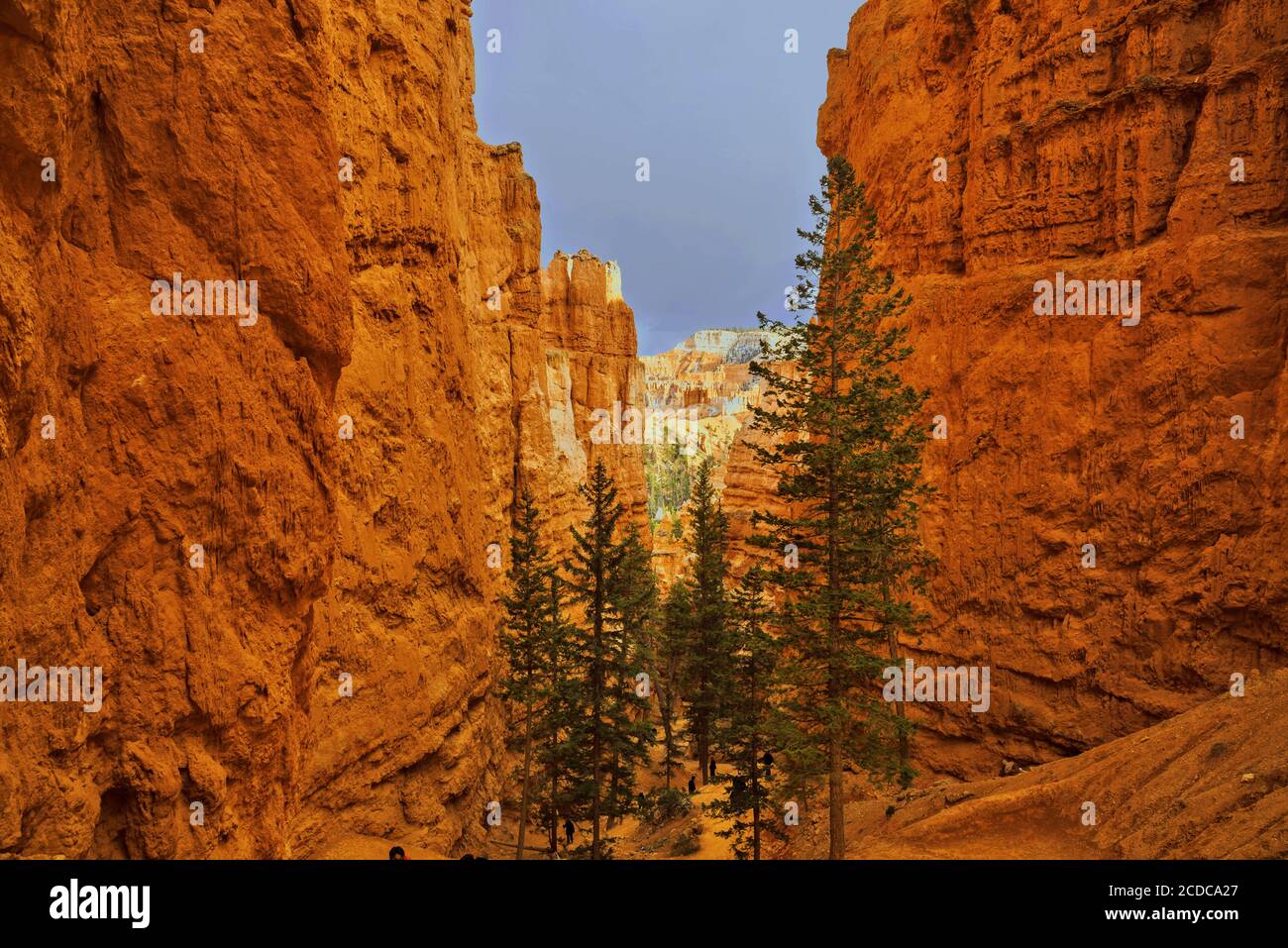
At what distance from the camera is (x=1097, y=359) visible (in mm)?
19500

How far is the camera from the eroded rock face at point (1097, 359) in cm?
1742

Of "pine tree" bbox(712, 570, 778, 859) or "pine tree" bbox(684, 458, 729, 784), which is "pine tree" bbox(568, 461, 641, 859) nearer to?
"pine tree" bbox(712, 570, 778, 859)

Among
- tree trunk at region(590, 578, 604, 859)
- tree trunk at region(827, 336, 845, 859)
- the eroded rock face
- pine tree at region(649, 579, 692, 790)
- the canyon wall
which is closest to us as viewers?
the canyon wall

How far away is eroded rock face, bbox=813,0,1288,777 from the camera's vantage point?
17.4 m

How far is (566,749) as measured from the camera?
21.8 m

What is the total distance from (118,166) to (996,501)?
69.9 ft

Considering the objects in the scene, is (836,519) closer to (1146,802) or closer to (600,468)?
(1146,802)

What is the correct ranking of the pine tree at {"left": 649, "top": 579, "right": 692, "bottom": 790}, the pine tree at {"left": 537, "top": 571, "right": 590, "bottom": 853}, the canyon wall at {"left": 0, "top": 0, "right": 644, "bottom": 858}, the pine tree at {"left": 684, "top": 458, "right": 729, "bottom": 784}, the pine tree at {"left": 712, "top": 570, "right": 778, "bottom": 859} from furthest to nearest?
the pine tree at {"left": 649, "top": 579, "right": 692, "bottom": 790}
the pine tree at {"left": 684, "top": 458, "right": 729, "bottom": 784}
the pine tree at {"left": 537, "top": 571, "right": 590, "bottom": 853}
the pine tree at {"left": 712, "top": 570, "right": 778, "bottom": 859}
the canyon wall at {"left": 0, "top": 0, "right": 644, "bottom": 858}

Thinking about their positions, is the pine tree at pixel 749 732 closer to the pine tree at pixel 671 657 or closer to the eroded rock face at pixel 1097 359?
the eroded rock face at pixel 1097 359

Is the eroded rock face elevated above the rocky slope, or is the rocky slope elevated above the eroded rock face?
the eroded rock face

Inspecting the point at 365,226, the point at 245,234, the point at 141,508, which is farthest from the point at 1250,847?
the point at 365,226

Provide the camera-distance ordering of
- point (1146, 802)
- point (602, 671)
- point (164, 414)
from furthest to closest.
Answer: point (602, 671) → point (1146, 802) → point (164, 414)

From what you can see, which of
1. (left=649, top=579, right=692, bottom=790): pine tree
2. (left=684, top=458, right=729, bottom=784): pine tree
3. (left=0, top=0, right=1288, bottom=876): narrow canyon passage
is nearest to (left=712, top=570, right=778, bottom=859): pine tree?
(left=0, top=0, right=1288, bottom=876): narrow canyon passage

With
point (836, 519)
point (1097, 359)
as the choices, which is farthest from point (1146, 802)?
point (1097, 359)
